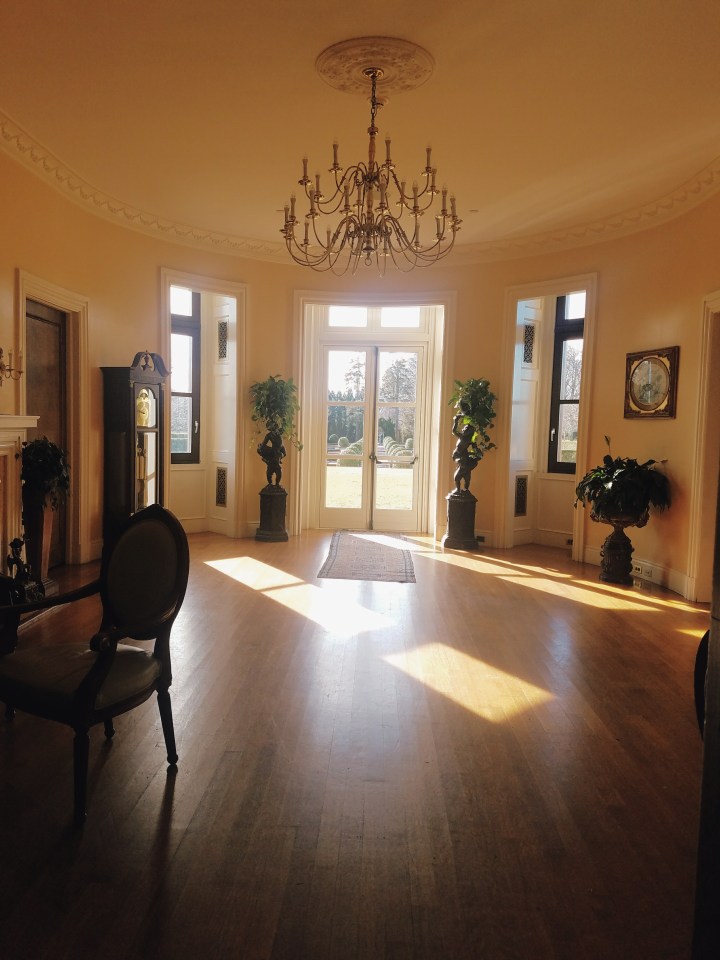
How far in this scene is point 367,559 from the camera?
7410 millimetres

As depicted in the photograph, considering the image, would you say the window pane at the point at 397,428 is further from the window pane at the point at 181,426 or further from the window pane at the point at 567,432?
the window pane at the point at 181,426

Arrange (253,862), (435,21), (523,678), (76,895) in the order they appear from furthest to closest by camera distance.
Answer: (523,678) < (435,21) < (253,862) < (76,895)

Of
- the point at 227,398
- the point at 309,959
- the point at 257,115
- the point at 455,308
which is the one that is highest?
the point at 257,115

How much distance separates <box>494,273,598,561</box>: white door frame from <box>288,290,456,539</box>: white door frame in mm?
632

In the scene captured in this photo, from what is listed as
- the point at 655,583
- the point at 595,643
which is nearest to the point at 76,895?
the point at 595,643

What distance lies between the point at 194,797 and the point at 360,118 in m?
4.20

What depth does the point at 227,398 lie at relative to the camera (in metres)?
8.52

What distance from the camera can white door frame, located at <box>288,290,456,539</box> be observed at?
8344 mm

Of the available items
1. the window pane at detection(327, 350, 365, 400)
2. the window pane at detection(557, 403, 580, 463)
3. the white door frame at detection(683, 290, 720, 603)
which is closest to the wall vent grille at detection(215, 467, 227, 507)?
the window pane at detection(327, 350, 365, 400)

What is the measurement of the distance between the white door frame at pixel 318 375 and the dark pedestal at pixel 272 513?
14.8 inches

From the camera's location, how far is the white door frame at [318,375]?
8344 mm

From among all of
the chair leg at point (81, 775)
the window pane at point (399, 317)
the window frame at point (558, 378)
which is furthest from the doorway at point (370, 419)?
the chair leg at point (81, 775)

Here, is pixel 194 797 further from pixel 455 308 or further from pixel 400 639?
pixel 455 308

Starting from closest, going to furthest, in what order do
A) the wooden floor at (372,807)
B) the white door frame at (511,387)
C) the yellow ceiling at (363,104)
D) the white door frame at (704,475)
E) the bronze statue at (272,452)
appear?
the wooden floor at (372,807), the yellow ceiling at (363,104), the white door frame at (704,475), the white door frame at (511,387), the bronze statue at (272,452)
